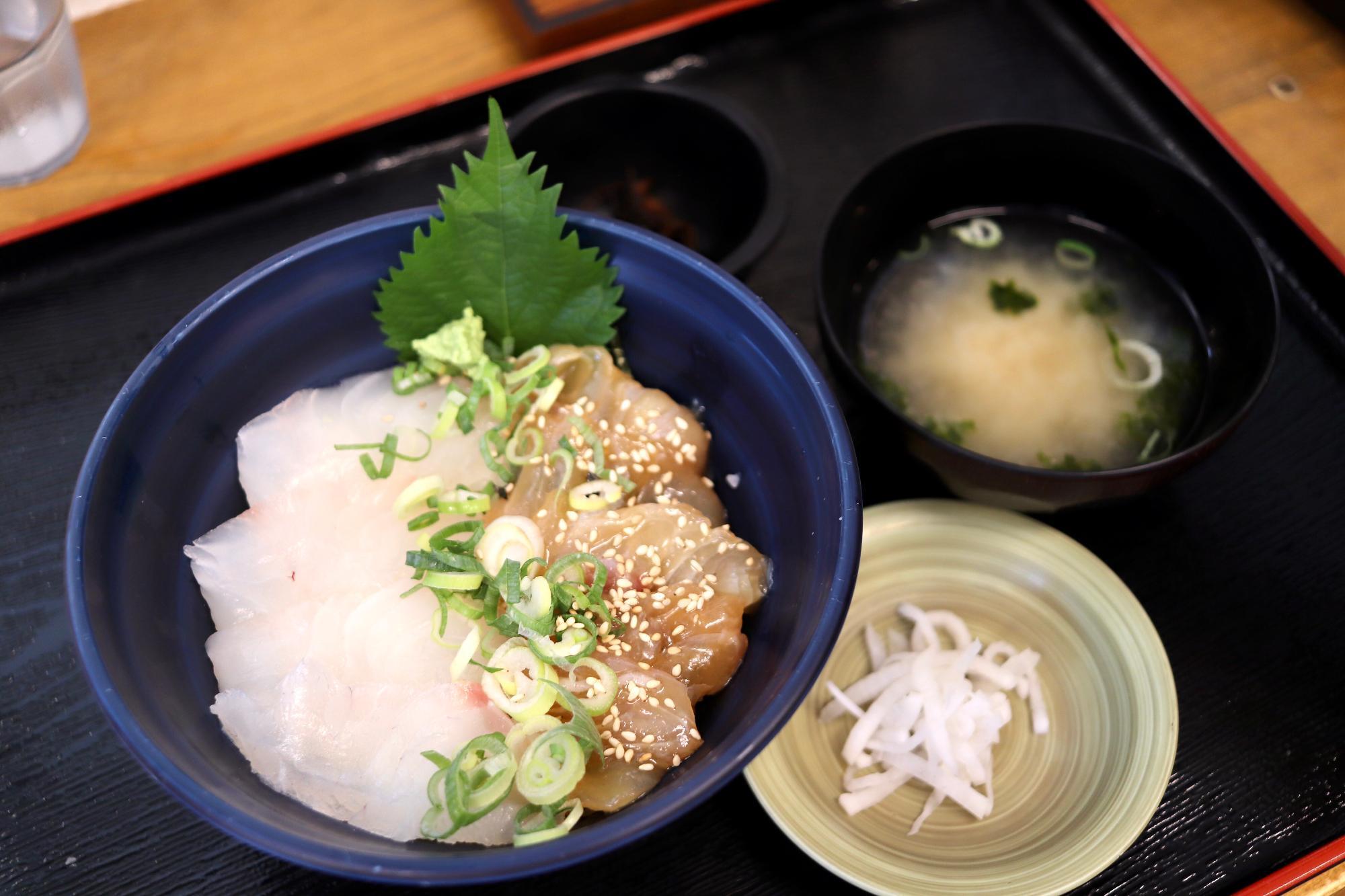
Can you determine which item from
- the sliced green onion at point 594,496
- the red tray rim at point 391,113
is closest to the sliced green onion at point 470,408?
the sliced green onion at point 594,496

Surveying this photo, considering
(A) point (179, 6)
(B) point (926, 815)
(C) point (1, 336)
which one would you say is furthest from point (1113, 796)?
(A) point (179, 6)

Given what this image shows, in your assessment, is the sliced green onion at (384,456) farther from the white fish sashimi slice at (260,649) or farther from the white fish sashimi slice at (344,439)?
the white fish sashimi slice at (260,649)

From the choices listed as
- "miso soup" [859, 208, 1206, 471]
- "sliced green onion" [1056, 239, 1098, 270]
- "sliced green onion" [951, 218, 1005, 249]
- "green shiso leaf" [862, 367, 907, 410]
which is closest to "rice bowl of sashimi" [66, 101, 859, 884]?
"green shiso leaf" [862, 367, 907, 410]

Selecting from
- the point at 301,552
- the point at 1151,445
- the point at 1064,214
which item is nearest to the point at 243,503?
the point at 301,552

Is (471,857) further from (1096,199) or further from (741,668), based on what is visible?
(1096,199)

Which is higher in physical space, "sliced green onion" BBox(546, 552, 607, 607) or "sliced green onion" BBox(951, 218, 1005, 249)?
"sliced green onion" BBox(546, 552, 607, 607)

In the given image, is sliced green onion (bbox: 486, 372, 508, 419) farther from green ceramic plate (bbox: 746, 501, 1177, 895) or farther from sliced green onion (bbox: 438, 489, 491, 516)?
green ceramic plate (bbox: 746, 501, 1177, 895)
